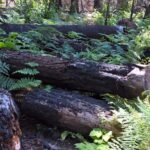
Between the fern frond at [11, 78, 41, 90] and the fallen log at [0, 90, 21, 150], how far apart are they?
76cm

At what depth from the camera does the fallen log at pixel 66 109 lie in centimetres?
409

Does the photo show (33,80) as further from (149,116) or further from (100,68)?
(149,116)

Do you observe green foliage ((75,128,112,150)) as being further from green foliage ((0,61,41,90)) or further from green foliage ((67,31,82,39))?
green foliage ((67,31,82,39))

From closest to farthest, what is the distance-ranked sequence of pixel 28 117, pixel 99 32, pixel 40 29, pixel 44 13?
pixel 28 117 → pixel 40 29 → pixel 99 32 → pixel 44 13

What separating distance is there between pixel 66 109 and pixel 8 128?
39.8 inches

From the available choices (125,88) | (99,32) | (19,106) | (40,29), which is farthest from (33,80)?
(99,32)

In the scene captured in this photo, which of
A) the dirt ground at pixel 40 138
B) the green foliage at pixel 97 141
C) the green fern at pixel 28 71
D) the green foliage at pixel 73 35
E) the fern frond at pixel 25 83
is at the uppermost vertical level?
the green foliage at pixel 73 35

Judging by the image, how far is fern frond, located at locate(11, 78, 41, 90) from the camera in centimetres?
448

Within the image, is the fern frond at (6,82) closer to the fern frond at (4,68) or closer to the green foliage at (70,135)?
the fern frond at (4,68)

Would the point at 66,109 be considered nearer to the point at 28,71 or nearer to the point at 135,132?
the point at 28,71

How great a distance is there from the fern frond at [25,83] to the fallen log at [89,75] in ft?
1.04

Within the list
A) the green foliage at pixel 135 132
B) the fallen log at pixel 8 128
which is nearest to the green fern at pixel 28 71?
the fallen log at pixel 8 128

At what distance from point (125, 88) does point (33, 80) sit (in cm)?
138

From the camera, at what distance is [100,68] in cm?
480
